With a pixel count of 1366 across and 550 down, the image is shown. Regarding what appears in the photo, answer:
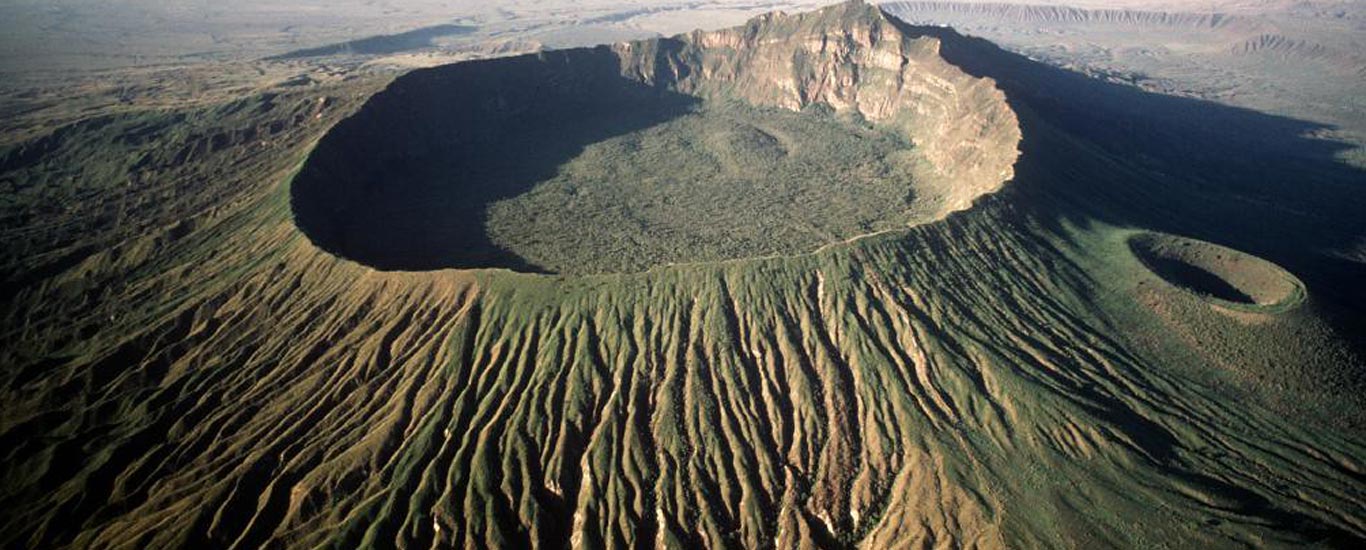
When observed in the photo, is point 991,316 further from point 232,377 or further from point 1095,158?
point 232,377

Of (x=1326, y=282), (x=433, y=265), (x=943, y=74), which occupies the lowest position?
(x=1326, y=282)

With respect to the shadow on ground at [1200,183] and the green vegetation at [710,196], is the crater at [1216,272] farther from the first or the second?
the green vegetation at [710,196]

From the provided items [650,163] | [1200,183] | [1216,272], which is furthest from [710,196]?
[1200,183]

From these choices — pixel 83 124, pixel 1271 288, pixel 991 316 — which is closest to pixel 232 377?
pixel 991 316

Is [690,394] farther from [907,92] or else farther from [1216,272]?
[907,92]

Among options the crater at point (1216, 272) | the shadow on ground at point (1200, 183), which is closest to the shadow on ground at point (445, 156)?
the shadow on ground at point (1200, 183)

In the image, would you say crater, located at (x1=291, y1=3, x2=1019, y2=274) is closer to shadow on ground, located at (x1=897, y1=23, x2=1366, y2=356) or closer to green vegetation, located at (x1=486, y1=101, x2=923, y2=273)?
green vegetation, located at (x1=486, y1=101, x2=923, y2=273)
